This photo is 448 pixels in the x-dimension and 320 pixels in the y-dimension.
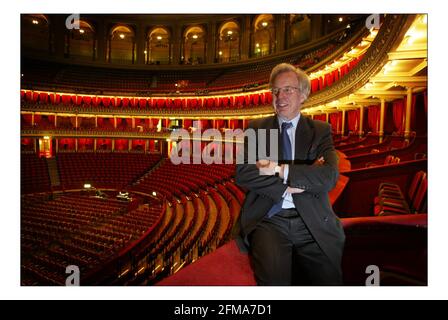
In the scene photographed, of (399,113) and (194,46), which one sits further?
(194,46)

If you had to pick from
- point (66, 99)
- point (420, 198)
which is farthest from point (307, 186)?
point (66, 99)

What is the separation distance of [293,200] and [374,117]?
44.2 feet

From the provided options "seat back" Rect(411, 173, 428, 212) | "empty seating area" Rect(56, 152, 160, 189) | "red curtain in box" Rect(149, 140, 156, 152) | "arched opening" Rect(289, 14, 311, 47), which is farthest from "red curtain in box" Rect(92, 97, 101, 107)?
"seat back" Rect(411, 173, 428, 212)

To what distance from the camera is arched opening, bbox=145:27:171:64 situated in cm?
3083

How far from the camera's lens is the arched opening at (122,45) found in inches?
1207

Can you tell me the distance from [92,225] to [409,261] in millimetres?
10529

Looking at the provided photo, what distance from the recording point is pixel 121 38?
30969 mm

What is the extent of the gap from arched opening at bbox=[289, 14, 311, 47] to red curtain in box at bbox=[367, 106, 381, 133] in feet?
41.8

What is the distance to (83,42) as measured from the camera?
29672 mm

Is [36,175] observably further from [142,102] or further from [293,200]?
[293,200]

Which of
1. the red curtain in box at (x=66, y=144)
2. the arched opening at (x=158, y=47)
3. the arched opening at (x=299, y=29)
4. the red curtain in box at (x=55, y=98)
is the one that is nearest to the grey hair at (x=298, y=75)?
the arched opening at (x=299, y=29)

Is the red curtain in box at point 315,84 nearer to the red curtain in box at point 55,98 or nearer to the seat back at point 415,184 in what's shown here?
the seat back at point 415,184

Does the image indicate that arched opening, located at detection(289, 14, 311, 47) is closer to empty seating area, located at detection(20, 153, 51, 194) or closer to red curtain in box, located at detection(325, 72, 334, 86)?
red curtain in box, located at detection(325, 72, 334, 86)
